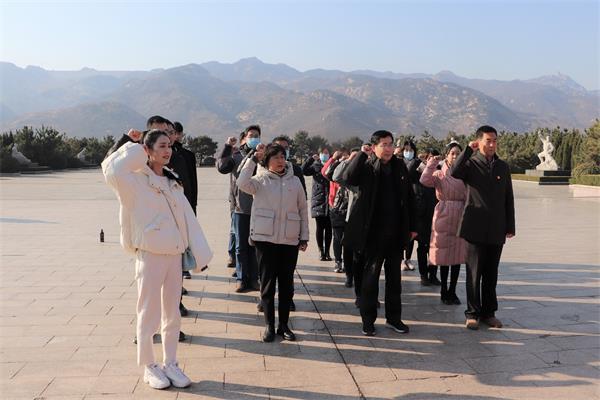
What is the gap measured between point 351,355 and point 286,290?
2.76ft

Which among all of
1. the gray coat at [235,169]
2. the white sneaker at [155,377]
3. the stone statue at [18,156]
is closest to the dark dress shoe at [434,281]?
the gray coat at [235,169]

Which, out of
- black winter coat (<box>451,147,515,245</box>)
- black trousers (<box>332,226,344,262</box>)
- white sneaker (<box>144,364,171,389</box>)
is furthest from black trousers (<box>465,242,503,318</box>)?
white sneaker (<box>144,364,171,389</box>)

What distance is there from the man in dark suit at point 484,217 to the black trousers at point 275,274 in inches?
67.8

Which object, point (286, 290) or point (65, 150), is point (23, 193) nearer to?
point (286, 290)

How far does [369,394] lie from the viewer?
3.49 metres

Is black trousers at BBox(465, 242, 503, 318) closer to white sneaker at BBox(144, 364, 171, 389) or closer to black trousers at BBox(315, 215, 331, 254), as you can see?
white sneaker at BBox(144, 364, 171, 389)

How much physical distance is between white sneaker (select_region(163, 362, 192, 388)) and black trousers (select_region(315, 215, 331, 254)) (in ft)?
14.3

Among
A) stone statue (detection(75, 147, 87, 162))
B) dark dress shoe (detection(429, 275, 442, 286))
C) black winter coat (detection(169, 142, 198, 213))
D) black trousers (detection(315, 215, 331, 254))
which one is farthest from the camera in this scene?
stone statue (detection(75, 147, 87, 162))

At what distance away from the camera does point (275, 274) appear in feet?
15.3

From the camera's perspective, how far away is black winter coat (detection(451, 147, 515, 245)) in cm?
484

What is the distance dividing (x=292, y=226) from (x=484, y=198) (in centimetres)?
188

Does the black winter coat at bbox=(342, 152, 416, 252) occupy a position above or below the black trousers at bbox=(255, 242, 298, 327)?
above

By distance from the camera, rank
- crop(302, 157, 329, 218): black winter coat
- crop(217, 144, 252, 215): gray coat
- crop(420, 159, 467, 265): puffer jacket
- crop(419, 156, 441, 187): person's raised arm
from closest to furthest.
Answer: crop(419, 156, 441, 187): person's raised arm < crop(420, 159, 467, 265): puffer jacket < crop(217, 144, 252, 215): gray coat < crop(302, 157, 329, 218): black winter coat

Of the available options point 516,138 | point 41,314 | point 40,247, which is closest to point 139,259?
point 41,314
